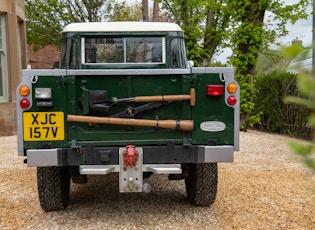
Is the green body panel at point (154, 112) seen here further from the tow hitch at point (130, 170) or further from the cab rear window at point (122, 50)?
the cab rear window at point (122, 50)

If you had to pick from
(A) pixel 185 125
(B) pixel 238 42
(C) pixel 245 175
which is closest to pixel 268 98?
(B) pixel 238 42

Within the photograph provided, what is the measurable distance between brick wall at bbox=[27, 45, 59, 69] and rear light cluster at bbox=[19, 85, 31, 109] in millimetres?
19774

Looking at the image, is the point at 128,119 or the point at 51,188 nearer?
the point at 128,119

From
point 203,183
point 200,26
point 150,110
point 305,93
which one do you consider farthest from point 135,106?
point 200,26

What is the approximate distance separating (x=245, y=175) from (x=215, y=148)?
2.72 m

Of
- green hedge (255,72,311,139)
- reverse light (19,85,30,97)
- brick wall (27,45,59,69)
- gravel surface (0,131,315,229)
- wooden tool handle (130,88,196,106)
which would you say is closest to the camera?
reverse light (19,85,30,97)

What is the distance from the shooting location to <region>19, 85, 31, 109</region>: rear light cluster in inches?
139

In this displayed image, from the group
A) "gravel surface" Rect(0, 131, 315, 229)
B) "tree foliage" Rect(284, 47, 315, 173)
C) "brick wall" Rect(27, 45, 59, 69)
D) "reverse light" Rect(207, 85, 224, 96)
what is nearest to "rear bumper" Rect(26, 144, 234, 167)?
"reverse light" Rect(207, 85, 224, 96)

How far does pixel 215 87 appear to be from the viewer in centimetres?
367

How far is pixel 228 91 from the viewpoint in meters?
3.69

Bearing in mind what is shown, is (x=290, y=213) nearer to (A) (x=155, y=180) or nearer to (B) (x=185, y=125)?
(B) (x=185, y=125)

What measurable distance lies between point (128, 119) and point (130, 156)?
1.10ft

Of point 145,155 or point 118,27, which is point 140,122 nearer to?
point 145,155

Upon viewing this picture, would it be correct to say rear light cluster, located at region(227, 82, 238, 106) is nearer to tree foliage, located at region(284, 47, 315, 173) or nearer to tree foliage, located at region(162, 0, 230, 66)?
tree foliage, located at region(284, 47, 315, 173)
